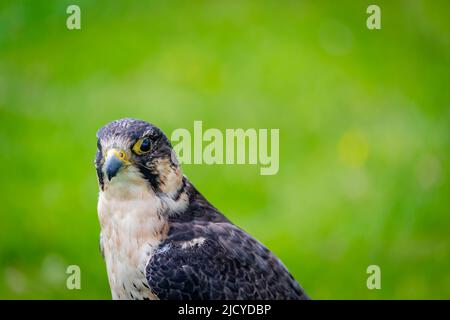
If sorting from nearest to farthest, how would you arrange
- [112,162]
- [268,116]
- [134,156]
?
[112,162], [134,156], [268,116]

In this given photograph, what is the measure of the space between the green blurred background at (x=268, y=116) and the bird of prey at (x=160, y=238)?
4.66 ft

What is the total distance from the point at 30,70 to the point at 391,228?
8.71 ft

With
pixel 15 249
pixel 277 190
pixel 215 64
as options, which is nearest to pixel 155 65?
pixel 215 64

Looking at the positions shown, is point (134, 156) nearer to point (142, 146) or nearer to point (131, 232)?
point (142, 146)

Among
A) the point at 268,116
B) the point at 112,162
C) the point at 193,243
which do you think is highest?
the point at 268,116

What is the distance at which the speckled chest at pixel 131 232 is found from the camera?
338 cm

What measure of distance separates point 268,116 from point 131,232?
213 centimetres

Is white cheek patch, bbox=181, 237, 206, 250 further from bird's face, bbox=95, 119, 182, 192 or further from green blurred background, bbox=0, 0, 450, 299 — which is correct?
green blurred background, bbox=0, 0, 450, 299

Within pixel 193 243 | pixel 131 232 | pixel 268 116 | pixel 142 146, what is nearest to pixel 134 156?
pixel 142 146

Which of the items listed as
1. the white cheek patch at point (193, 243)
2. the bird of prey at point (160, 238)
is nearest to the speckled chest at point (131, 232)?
the bird of prey at point (160, 238)

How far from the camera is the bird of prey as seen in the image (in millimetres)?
3305

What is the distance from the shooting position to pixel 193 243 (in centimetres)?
339

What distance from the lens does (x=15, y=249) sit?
4.95 meters
